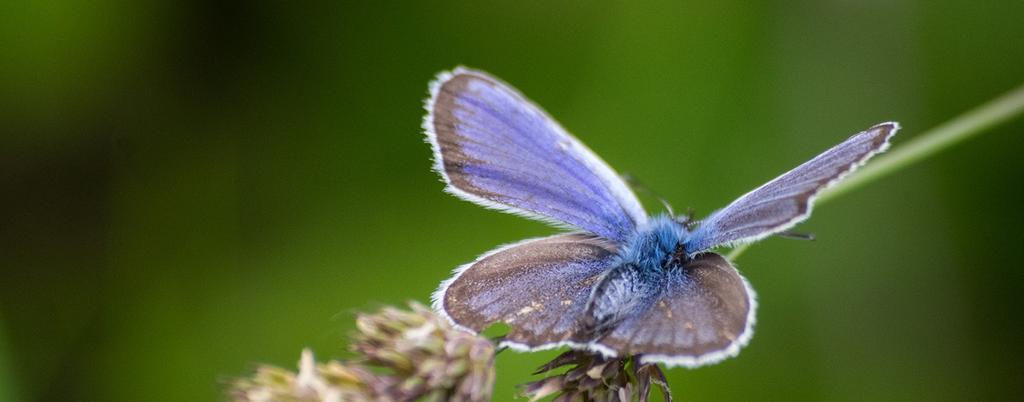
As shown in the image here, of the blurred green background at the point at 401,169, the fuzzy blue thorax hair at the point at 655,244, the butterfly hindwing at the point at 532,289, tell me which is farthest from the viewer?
the blurred green background at the point at 401,169

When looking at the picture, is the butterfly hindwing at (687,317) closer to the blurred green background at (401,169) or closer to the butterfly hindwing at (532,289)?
the butterfly hindwing at (532,289)

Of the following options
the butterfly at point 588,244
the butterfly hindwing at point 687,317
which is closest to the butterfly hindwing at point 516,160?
the butterfly at point 588,244

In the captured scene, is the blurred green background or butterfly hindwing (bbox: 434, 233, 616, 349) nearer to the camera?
butterfly hindwing (bbox: 434, 233, 616, 349)

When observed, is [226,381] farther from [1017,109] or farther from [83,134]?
[1017,109]

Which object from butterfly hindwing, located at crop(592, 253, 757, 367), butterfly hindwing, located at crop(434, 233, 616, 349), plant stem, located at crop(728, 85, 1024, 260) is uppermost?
plant stem, located at crop(728, 85, 1024, 260)

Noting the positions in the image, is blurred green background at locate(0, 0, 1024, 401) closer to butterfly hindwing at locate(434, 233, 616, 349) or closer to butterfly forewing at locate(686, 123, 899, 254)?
butterfly hindwing at locate(434, 233, 616, 349)

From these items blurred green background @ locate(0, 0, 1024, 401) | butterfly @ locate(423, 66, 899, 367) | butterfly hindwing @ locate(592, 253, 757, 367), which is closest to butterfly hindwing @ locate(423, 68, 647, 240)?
butterfly @ locate(423, 66, 899, 367)

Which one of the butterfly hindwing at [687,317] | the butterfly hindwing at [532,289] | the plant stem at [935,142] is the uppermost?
the plant stem at [935,142]
